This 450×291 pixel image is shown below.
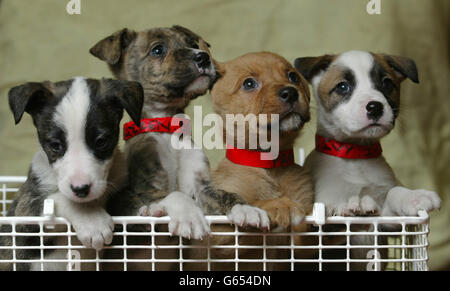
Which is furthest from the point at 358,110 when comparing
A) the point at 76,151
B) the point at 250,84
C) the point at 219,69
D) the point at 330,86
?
the point at 76,151

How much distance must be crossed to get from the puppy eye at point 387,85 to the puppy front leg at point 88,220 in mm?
1410

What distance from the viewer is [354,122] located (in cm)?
281

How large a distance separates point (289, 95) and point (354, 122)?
0.37 meters

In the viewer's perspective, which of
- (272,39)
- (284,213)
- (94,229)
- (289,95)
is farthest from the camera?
(272,39)

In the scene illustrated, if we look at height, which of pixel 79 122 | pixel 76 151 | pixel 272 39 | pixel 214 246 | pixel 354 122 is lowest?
pixel 214 246

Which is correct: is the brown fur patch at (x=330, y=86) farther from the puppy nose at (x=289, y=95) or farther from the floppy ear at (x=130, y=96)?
the floppy ear at (x=130, y=96)

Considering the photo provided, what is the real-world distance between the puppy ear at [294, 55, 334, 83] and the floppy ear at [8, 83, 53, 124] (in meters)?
1.19

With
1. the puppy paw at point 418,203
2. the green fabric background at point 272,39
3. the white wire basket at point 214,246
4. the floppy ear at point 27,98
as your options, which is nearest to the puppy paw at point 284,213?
the white wire basket at point 214,246

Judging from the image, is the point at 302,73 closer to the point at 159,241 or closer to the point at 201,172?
the point at 201,172

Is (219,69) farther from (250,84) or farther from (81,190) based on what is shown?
(81,190)

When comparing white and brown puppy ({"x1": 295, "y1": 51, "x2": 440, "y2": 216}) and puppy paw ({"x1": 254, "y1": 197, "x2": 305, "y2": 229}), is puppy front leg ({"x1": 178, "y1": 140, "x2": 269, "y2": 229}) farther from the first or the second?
white and brown puppy ({"x1": 295, "y1": 51, "x2": 440, "y2": 216})

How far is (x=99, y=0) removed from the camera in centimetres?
408

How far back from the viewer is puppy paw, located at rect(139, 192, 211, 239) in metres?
2.23

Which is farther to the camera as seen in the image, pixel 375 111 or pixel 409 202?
pixel 375 111
